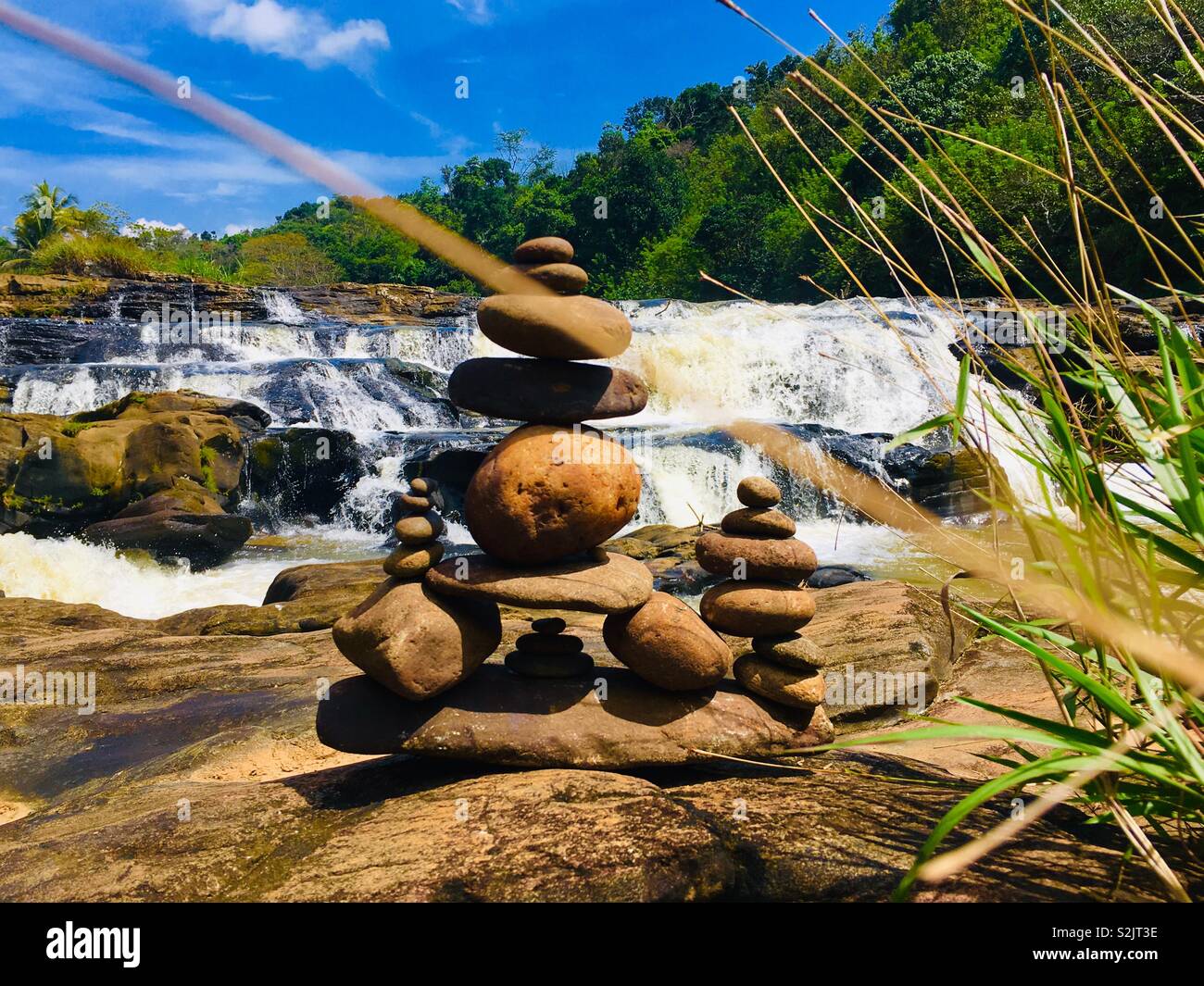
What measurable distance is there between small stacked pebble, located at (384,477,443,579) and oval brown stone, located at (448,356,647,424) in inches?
17.9

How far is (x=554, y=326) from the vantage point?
11.8ft

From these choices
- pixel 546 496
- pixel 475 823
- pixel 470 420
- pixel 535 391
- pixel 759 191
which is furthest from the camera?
pixel 759 191

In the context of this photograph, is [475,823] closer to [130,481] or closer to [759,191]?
[130,481]

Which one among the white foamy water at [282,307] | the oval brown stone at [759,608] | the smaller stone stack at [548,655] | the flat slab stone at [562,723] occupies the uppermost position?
the white foamy water at [282,307]

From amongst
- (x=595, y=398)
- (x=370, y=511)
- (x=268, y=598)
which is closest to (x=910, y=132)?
(x=370, y=511)

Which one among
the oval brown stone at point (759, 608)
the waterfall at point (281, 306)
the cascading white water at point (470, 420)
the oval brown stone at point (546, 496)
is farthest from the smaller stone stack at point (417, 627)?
the waterfall at point (281, 306)

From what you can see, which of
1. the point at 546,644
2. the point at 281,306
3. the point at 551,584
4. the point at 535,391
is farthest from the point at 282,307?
the point at 551,584

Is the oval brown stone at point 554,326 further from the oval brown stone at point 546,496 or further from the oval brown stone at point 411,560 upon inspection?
the oval brown stone at point 411,560

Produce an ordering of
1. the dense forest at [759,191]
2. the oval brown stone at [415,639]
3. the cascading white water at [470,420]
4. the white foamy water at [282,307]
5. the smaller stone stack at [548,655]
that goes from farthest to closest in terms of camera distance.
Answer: the white foamy water at [282,307] < the dense forest at [759,191] < the cascading white water at [470,420] < the smaller stone stack at [548,655] < the oval brown stone at [415,639]

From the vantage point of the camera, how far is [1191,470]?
137 cm

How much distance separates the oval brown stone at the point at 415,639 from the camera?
128 inches

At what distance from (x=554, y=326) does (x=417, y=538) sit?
3.55 feet

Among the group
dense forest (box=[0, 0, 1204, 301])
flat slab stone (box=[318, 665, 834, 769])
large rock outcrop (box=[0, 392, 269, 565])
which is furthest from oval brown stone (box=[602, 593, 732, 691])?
dense forest (box=[0, 0, 1204, 301])

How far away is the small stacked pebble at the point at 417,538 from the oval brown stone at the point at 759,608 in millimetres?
1251
